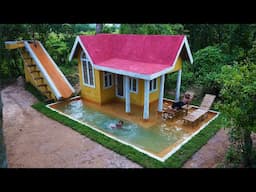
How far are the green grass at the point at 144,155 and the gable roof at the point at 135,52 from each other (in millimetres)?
3063

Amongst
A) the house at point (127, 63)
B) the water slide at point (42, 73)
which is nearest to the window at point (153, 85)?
the house at point (127, 63)

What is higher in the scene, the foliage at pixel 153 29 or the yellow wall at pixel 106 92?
the foliage at pixel 153 29

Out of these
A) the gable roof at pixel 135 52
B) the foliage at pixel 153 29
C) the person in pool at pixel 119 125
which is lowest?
the person in pool at pixel 119 125

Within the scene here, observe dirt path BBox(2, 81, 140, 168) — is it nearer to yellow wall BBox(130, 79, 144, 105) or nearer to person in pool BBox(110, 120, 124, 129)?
person in pool BBox(110, 120, 124, 129)

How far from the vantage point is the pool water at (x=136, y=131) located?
809 cm

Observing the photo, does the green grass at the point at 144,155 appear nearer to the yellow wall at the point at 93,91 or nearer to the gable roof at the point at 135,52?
the yellow wall at the point at 93,91

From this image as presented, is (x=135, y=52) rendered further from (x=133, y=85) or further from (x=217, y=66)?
(x=217, y=66)

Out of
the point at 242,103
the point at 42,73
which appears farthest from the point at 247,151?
the point at 42,73

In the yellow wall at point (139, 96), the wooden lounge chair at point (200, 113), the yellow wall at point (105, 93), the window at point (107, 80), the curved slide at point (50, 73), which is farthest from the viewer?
the curved slide at point (50, 73)

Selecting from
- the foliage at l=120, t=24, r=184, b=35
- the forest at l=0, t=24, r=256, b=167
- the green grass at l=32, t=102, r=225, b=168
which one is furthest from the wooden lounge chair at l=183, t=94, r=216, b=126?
the foliage at l=120, t=24, r=184, b=35

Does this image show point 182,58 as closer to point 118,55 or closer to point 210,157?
point 118,55

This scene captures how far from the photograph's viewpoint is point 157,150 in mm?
7695
